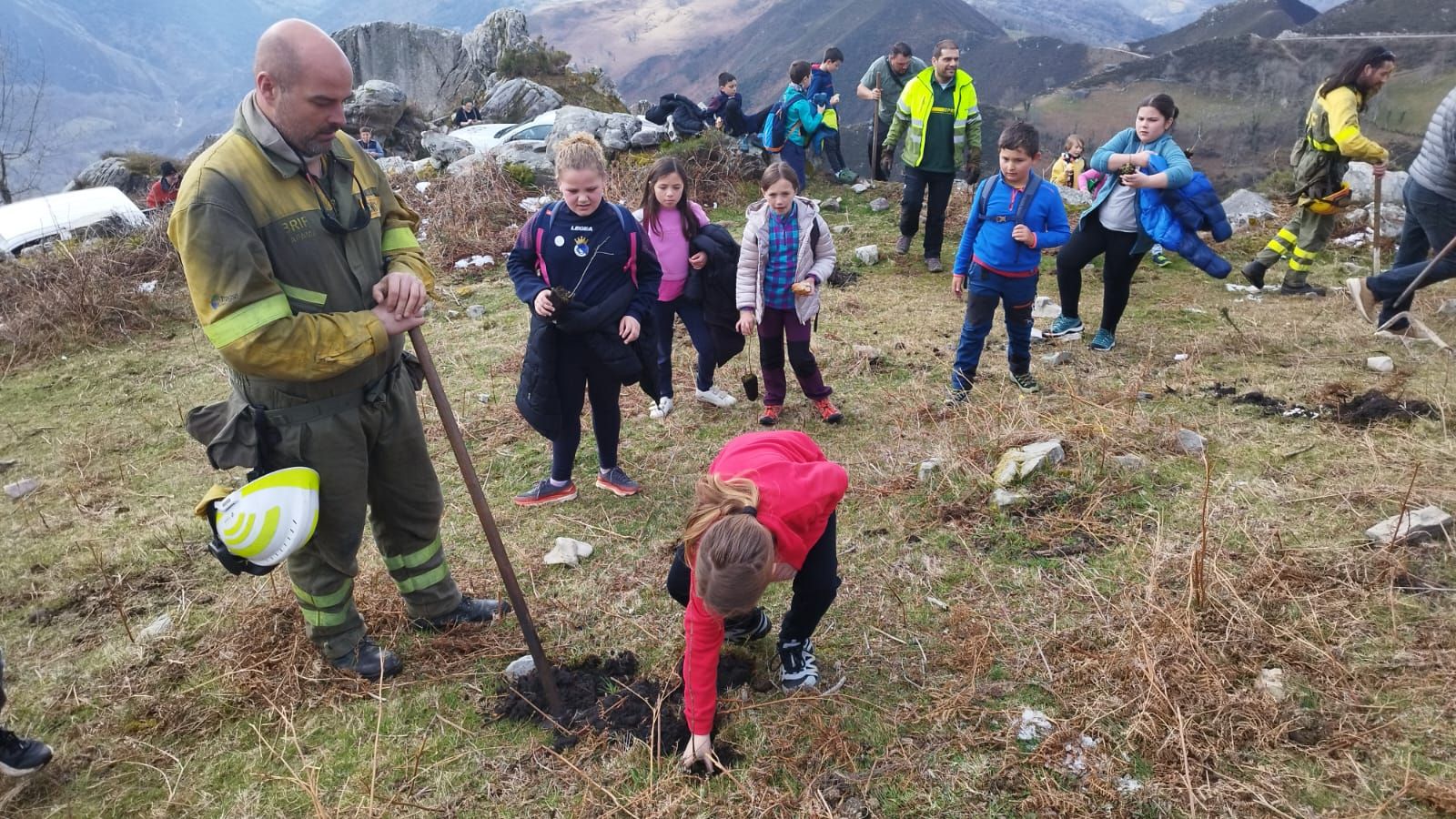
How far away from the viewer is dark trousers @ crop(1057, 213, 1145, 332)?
5168 millimetres

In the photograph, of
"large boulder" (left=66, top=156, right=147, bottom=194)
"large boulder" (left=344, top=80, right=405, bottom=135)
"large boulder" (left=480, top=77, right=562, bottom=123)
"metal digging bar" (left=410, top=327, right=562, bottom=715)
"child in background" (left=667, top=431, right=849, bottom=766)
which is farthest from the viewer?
"large boulder" (left=66, top=156, right=147, bottom=194)

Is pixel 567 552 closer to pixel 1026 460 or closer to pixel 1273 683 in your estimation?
pixel 1026 460

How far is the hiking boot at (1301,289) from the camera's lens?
6.44 meters

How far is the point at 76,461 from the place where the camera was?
5148 millimetres

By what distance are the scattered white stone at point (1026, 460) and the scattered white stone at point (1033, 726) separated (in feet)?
4.59

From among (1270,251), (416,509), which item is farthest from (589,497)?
(1270,251)

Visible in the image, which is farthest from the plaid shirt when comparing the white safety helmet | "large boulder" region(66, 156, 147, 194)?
"large boulder" region(66, 156, 147, 194)

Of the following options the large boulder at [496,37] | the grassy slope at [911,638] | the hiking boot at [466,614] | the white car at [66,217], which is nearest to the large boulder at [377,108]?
the large boulder at [496,37]

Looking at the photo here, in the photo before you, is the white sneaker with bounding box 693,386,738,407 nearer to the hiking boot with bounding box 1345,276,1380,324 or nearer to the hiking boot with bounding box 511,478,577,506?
the hiking boot with bounding box 511,478,577,506

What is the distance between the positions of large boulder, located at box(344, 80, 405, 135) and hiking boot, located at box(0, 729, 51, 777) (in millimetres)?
18381

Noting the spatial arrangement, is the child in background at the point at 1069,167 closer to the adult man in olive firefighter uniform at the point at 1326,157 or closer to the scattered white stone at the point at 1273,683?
the adult man in olive firefighter uniform at the point at 1326,157

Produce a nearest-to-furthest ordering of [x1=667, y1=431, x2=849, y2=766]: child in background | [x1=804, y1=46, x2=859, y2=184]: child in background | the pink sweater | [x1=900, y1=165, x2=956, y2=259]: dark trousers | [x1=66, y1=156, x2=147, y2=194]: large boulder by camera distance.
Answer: [x1=667, y1=431, x2=849, y2=766]: child in background → the pink sweater → [x1=900, y1=165, x2=956, y2=259]: dark trousers → [x1=804, y1=46, x2=859, y2=184]: child in background → [x1=66, y1=156, x2=147, y2=194]: large boulder

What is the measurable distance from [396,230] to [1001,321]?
5.19 m

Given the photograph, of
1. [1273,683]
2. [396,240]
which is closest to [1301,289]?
[1273,683]
